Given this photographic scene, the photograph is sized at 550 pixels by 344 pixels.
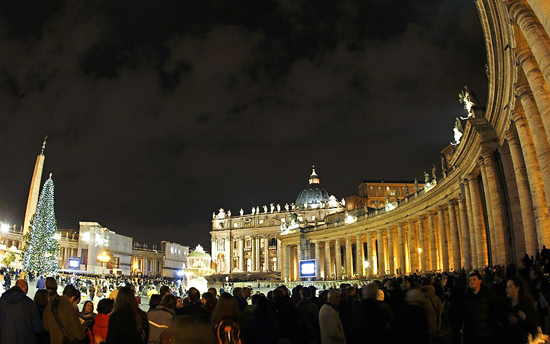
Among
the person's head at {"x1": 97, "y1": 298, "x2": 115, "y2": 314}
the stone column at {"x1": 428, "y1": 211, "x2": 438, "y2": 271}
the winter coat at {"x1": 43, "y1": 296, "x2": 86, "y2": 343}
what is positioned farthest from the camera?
the stone column at {"x1": 428, "y1": 211, "x2": 438, "y2": 271}

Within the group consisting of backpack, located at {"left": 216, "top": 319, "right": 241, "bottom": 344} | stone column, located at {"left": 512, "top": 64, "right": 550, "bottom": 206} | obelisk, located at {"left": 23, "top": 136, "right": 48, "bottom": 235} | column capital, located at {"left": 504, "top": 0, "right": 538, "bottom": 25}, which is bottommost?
backpack, located at {"left": 216, "top": 319, "right": 241, "bottom": 344}

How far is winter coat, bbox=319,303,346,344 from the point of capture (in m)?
8.59

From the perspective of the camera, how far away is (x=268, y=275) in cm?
11488

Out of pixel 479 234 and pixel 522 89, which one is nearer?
pixel 522 89

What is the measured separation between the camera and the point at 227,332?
6.21 metres

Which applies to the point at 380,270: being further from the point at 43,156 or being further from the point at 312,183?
the point at 312,183

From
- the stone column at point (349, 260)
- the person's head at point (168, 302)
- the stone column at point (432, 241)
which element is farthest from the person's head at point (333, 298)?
the stone column at point (349, 260)

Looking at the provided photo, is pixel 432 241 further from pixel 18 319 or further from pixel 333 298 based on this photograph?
pixel 18 319

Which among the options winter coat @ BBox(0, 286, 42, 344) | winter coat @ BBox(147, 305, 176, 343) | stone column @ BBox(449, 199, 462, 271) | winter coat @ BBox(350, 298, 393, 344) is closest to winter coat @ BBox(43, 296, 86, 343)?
winter coat @ BBox(0, 286, 42, 344)

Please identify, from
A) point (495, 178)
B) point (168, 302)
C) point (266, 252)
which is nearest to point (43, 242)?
point (495, 178)

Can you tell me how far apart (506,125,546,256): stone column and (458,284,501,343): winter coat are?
15647 millimetres

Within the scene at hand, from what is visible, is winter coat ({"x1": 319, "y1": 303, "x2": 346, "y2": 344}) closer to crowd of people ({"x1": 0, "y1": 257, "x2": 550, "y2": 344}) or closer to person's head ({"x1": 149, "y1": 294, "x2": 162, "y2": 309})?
crowd of people ({"x1": 0, "y1": 257, "x2": 550, "y2": 344})

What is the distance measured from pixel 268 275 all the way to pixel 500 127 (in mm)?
A: 94669

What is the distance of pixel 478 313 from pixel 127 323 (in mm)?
6159
